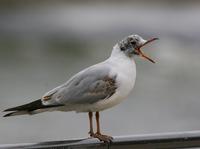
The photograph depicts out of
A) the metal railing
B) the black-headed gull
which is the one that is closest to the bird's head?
the black-headed gull

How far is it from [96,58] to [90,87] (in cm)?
594

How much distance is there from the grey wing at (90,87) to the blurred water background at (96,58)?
9.31ft

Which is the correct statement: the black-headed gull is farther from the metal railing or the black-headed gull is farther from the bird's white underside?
the metal railing

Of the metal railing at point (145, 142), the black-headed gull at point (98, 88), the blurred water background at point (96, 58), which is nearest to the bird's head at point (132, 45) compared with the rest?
the black-headed gull at point (98, 88)

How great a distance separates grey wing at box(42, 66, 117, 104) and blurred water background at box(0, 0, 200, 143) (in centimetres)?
284

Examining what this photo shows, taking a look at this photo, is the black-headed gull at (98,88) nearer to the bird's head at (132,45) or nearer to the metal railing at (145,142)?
the bird's head at (132,45)

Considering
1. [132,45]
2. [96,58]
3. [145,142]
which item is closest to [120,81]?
[132,45]

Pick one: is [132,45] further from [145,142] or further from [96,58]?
[96,58]

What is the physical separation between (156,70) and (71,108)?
543 cm

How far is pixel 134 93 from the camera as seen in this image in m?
6.45

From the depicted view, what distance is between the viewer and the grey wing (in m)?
2.07

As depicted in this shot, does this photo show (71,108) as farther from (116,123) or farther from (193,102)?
(193,102)

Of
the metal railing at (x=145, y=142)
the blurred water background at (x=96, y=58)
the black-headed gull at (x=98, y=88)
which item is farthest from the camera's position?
the blurred water background at (x=96, y=58)

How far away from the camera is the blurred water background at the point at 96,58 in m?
5.38
